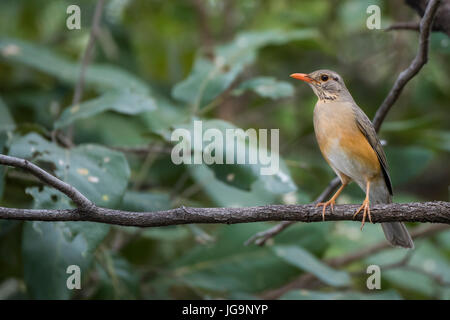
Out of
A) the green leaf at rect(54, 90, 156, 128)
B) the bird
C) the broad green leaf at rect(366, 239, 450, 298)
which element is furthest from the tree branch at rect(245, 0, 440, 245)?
the broad green leaf at rect(366, 239, 450, 298)

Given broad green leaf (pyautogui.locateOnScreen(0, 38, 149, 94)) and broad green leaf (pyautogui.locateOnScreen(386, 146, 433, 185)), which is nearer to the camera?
broad green leaf (pyautogui.locateOnScreen(386, 146, 433, 185))

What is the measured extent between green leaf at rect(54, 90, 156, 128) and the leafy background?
0.01m

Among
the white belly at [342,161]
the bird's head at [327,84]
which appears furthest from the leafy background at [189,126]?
the bird's head at [327,84]

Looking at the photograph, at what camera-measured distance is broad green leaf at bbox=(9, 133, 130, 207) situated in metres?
3.05

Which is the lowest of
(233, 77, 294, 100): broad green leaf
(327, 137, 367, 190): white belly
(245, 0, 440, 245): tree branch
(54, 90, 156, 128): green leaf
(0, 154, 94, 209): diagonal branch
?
(0, 154, 94, 209): diagonal branch

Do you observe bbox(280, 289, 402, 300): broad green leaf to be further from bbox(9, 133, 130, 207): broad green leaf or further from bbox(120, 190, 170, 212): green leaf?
bbox(9, 133, 130, 207): broad green leaf

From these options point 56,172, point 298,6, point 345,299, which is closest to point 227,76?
point 56,172

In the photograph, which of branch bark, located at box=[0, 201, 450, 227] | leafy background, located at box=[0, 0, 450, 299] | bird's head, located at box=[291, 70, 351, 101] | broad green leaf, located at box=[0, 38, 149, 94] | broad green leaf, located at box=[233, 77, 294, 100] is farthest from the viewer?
broad green leaf, located at box=[0, 38, 149, 94]

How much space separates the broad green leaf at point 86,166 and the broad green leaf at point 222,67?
96 centimetres

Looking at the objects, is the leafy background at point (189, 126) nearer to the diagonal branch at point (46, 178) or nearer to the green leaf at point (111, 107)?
the green leaf at point (111, 107)

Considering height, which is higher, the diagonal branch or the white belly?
the white belly

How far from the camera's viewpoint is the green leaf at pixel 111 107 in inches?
138

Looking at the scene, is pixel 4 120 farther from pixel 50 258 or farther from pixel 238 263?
pixel 238 263
